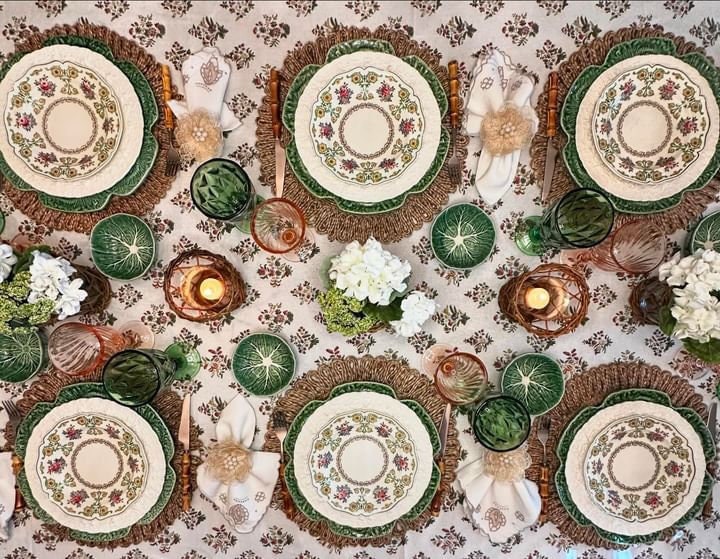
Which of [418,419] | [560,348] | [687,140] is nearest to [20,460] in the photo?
[418,419]

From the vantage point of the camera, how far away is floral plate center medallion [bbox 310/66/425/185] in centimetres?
134

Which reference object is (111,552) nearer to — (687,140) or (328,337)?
(328,337)

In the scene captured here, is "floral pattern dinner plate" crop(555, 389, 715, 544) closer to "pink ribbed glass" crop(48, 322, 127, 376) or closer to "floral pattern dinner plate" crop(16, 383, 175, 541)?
"floral pattern dinner plate" crop(16, 383, 175, 541)

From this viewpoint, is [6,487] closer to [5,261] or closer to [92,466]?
[92,466]

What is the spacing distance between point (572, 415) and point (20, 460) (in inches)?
62.8

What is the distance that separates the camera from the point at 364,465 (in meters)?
1.42

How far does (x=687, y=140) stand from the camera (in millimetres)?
1345

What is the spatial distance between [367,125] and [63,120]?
840 mm

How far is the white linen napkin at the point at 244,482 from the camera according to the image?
4.57ft

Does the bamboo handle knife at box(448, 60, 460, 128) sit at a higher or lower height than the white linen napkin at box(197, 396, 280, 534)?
higher

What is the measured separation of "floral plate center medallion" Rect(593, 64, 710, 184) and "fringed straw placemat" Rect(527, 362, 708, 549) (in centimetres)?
55

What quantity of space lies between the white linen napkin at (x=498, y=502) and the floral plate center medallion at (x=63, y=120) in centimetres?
136

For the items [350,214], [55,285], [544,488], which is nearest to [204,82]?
[350,214]

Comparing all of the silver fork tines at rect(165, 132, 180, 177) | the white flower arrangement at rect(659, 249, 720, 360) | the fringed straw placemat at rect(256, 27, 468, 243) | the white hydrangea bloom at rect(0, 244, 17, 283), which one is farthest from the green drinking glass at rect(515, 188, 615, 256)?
the white hydrangea bloom at rect(0, 244, 17, 283)
